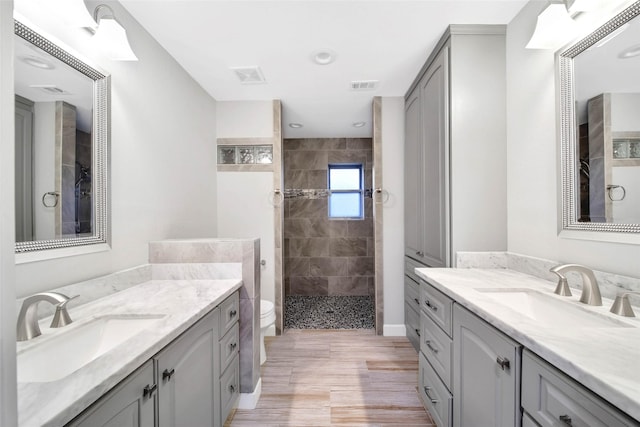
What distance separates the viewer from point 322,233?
4141 mm

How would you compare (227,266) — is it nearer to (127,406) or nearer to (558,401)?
(127,406)

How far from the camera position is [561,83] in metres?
1.34

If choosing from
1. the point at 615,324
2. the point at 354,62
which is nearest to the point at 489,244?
the point at 615,324

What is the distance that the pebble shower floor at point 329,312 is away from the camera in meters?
2.95

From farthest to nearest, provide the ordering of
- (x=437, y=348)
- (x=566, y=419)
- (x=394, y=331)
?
1. (x=394, y=331)
2. (x=437, y=348)
3. (x=566, y=419)

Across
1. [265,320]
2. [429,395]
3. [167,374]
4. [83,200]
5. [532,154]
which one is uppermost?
[532,154]

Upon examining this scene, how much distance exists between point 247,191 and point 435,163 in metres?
1.84

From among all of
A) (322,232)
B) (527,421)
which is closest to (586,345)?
(527,421)

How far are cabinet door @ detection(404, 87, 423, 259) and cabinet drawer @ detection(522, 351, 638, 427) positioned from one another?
1429 millimetres

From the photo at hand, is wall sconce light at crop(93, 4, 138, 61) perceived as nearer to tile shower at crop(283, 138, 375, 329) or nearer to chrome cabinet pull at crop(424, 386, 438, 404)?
chrome cabinet pull at crop(424, 386, 438, 404)

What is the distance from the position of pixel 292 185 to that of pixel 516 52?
306 cm

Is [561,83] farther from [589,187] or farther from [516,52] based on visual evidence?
[589,187]

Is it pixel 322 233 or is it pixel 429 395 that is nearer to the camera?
pixel 429 395

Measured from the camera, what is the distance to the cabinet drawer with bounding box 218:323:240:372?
4.39 feet
